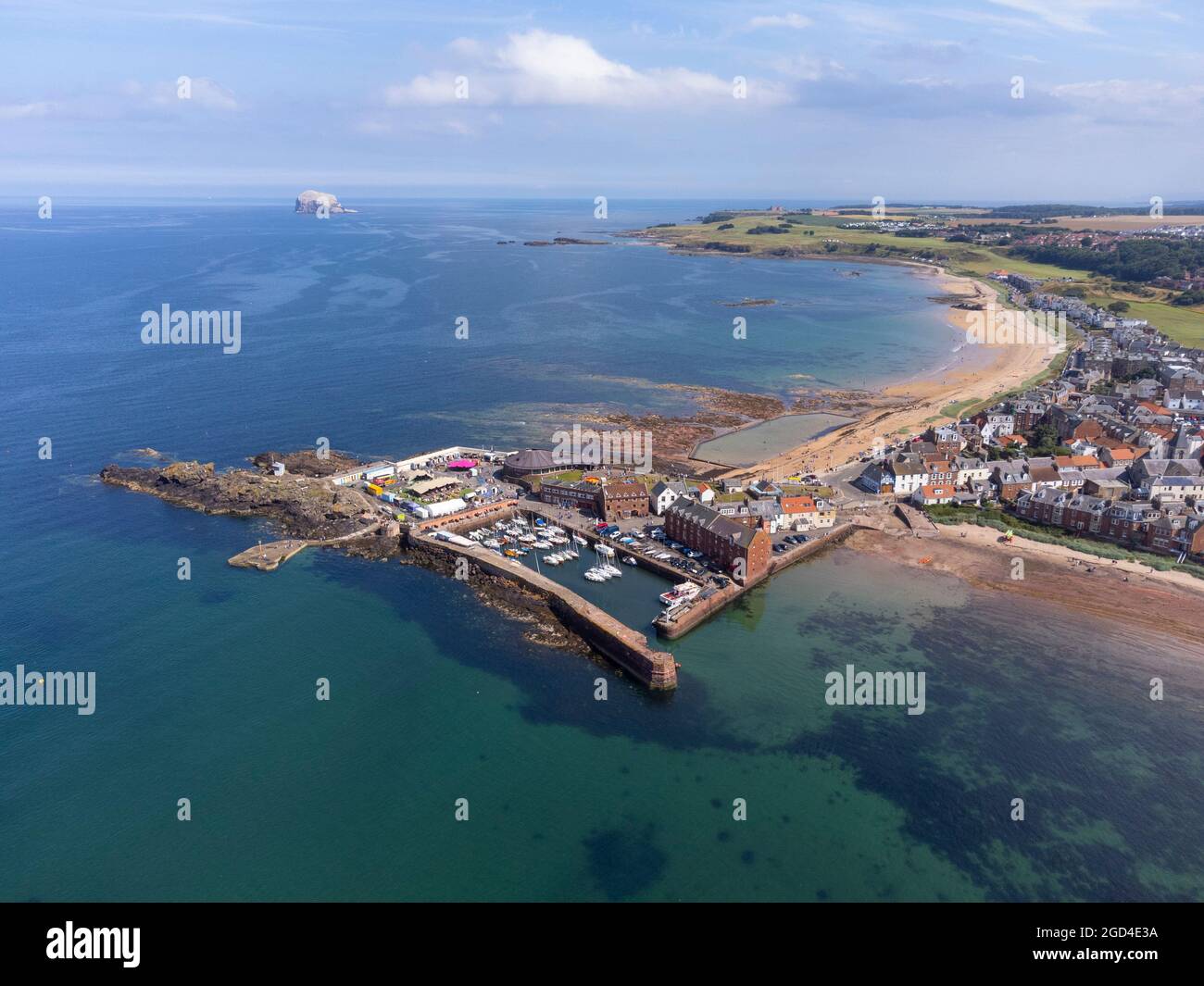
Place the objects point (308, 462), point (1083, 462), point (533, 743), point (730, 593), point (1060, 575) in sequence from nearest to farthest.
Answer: point (533, 743) < point (730, 593) < point (1060, 575) < point (1083, 462) < point (308, 462)

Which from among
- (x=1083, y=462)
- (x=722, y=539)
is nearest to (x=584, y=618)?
(x=722, y=539)

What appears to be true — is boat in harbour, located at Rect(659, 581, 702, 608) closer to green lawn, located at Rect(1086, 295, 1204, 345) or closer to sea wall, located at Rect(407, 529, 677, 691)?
sea wall, located at Rect(407, 529, 677, 691)

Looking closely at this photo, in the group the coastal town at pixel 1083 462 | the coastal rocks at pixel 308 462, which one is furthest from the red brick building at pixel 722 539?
the coastal rocks at pixel 308 462

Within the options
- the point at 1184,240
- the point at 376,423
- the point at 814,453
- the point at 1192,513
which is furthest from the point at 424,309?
the point at 1184,240

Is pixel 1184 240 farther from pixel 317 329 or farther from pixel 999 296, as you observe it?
pixel 317 329

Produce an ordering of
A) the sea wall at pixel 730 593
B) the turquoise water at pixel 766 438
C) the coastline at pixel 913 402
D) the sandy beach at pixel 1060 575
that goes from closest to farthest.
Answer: the sea wall at pixel 730 593 < the sandy beach at pixel 1060 575 < the coastline at pixel 913 402 < the turquoise water at pixel 766 438

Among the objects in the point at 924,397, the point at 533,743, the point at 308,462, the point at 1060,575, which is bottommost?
the point at 533,743

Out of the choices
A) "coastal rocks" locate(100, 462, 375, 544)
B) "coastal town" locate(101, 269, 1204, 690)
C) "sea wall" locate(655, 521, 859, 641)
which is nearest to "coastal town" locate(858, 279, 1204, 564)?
"coastal town" locate(101, 269, 1204, 690)

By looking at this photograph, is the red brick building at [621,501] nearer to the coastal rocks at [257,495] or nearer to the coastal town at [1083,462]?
the coastal rocks at [257,495]

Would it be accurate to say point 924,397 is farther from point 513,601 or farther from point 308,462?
point 308,462

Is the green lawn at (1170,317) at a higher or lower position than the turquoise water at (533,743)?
higher
